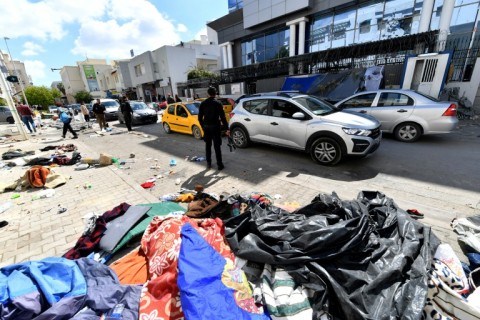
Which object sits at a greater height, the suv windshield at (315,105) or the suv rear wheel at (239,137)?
the suv windshield at (315,105)

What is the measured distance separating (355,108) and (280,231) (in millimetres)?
7015

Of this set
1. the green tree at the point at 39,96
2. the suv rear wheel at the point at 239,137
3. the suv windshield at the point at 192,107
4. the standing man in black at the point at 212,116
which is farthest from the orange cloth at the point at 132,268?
the green tree at the point at 39,96

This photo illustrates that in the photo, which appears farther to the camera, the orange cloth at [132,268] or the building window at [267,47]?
the building window at [267,47]

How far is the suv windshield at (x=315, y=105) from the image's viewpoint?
5.64m

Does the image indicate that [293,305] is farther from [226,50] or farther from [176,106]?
[226,50]

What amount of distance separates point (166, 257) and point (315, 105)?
205 inches

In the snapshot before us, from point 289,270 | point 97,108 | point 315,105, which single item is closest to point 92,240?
point 289,270

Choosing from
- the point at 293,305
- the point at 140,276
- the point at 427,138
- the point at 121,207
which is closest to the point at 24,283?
the point at 140,276

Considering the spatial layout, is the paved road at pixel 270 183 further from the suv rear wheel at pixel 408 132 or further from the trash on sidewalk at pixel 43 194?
the suv rear wheel at pixel 408 132

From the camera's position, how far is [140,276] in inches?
90.5

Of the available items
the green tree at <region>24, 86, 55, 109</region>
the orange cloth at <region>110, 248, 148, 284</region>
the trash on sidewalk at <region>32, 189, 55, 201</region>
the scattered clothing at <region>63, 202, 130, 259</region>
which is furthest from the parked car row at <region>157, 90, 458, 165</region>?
the green tree at <region>24, 86, 55, 109</region>

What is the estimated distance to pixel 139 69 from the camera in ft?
119

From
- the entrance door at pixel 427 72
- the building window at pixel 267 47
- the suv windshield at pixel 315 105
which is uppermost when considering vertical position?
the building window at pixel 267 47

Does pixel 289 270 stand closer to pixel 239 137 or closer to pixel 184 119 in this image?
pixel 239 137
